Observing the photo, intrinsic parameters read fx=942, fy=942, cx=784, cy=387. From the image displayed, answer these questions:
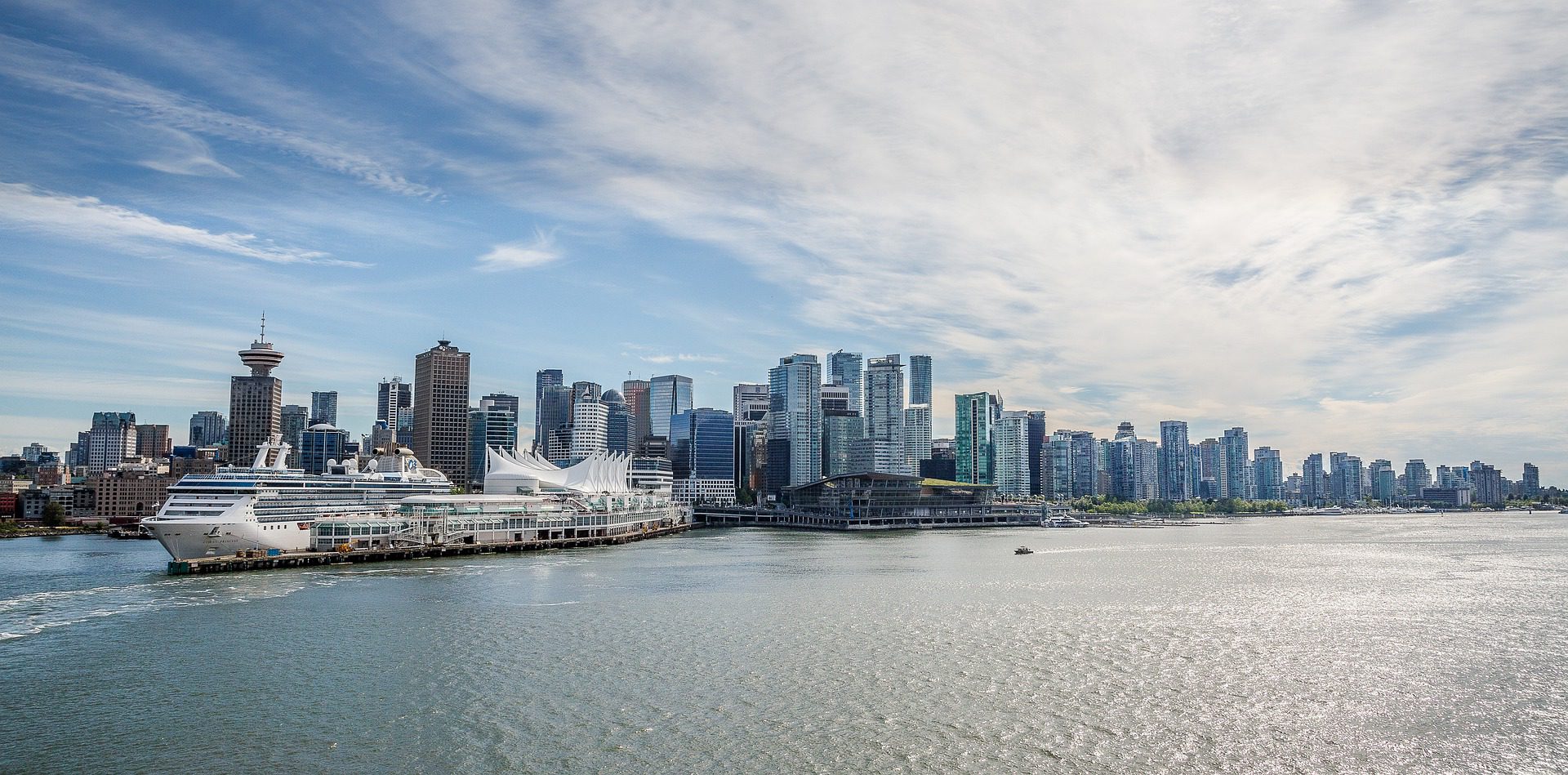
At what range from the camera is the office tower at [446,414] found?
575 feet

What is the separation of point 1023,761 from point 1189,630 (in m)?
17.2

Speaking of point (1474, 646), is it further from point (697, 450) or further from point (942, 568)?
point (697, 450)

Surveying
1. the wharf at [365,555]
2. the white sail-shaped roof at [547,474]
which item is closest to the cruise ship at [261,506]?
the wharf at [365,555]

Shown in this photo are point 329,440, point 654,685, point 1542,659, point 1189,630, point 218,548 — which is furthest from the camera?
point 329,440

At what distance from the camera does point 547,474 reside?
325ft

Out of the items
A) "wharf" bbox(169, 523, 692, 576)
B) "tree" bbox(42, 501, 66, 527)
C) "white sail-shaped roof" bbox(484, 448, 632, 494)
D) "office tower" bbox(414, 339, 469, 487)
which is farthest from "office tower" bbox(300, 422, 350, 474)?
"wharf" bbox(169, 523, 692, 576)

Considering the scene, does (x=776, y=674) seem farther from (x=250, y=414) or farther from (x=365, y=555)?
(x=250, y=414)

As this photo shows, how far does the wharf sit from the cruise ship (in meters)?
1.23

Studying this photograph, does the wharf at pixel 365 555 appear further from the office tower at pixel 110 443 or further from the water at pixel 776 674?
the office tower at pixel 110 443

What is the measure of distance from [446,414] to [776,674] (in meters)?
165

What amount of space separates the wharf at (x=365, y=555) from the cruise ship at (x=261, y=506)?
48.5 inches

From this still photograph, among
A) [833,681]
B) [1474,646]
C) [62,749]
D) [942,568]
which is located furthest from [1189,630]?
[62,749]

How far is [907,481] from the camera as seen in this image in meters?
125

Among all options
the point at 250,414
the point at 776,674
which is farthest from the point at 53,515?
the point at 776,674
